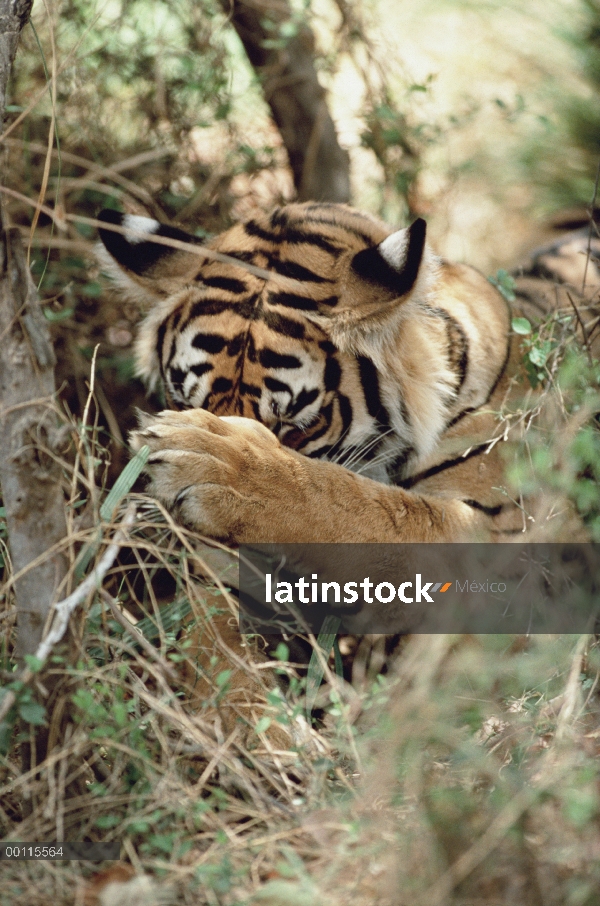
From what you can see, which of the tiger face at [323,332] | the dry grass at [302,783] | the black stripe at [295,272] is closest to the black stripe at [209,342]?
the tiger face at [323,332]

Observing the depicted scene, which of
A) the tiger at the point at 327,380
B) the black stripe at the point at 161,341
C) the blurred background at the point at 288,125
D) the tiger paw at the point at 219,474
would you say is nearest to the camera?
the tiger paw at the point at 219,474

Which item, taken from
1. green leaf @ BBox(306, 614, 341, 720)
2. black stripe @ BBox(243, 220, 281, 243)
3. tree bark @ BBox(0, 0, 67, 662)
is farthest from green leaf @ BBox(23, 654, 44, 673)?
black stripe @ BBox(243, 220, 281, 243)

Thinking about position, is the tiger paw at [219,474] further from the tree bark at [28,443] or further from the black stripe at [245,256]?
the black stripe at [245,256]

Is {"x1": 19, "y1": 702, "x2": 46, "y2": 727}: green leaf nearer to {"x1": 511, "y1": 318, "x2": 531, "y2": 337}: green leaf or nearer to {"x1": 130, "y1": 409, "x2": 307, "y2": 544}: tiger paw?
{"x1": 130, "y1": 409, "x2": 307, "y2": 544}: tiger paw

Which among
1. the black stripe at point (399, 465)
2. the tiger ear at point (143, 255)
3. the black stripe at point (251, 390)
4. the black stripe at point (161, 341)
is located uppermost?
the tiger ear at point (143, 255)

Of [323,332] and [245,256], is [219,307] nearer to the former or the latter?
[245,256]

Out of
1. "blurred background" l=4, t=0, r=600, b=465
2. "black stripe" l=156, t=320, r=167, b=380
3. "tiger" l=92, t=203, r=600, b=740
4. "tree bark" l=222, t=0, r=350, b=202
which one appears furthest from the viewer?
"tree bark" l=222, t=0, r=350, b=202

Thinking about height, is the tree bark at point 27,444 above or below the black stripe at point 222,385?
above

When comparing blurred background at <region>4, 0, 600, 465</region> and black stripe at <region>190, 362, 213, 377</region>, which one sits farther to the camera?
blurred background at <region>4, 0, 600, 465</region>

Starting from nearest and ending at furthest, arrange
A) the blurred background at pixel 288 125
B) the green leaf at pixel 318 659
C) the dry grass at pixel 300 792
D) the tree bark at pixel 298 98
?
the dry grass at pixel 300 792 < the green leaf at pixel 318 659 < the blurred background at pixel 288 125 < the tree bark at pixel 298 98

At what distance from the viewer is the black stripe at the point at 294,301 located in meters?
2.52

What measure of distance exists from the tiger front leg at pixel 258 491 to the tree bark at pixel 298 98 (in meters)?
2.34

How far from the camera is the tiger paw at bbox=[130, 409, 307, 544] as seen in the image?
2.13 m

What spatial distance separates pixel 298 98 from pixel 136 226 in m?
1.92
